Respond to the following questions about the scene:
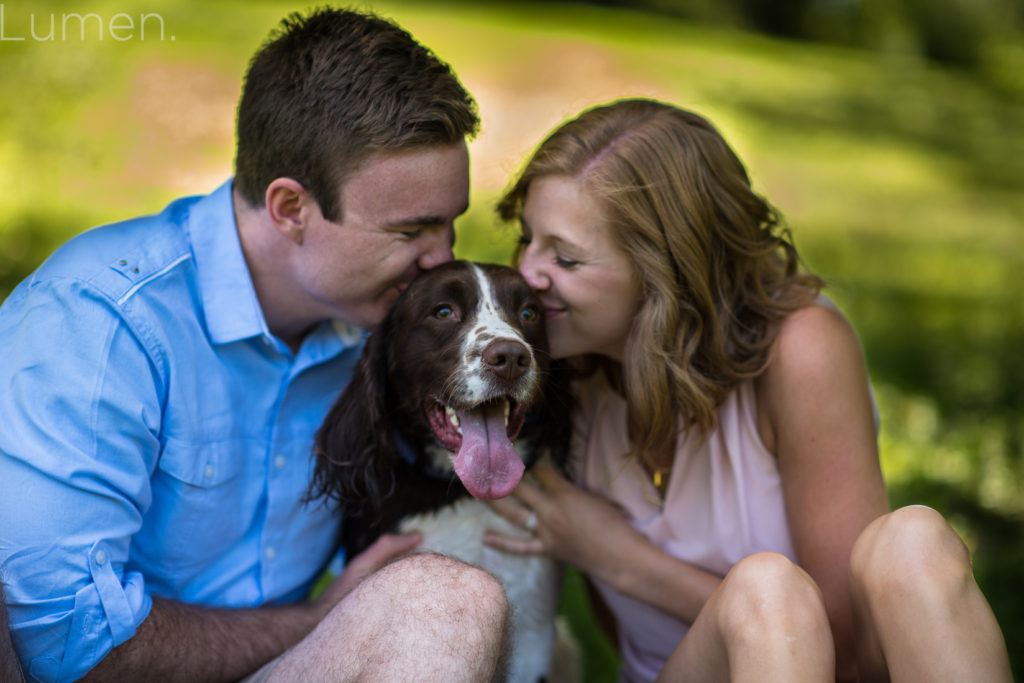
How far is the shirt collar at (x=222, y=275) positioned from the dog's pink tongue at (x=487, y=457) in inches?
24.1

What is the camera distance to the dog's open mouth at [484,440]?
2.66 meters

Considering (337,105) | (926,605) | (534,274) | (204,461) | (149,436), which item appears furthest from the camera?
(534,274)

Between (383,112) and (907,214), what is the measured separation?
30.2 ft

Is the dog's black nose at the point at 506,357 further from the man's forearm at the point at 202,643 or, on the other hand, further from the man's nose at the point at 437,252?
the man's forearm at the point at 202,643

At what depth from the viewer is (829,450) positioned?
2674mm

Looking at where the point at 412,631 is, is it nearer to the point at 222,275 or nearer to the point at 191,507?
the point at 191,507

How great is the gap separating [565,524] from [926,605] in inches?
43.6

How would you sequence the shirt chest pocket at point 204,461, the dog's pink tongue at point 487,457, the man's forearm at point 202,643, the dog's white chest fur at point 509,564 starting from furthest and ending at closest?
the dog's white chest fur at point 509,564, the dog's pink tongue at point 487,457, the shirt chest pocket at point 204,461, the man's forearm at point 202,643

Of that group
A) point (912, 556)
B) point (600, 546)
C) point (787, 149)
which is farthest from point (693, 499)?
point (787, 149)

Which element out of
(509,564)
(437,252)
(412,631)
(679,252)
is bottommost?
(509,564)

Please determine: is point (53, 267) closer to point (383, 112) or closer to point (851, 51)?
point (383, 112)

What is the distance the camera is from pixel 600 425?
10.5ft

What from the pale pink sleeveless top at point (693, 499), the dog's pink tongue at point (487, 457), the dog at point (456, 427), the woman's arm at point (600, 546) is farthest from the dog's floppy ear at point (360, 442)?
the pale pink sleeveless top at point (693, 499)

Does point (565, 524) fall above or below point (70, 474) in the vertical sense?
below
